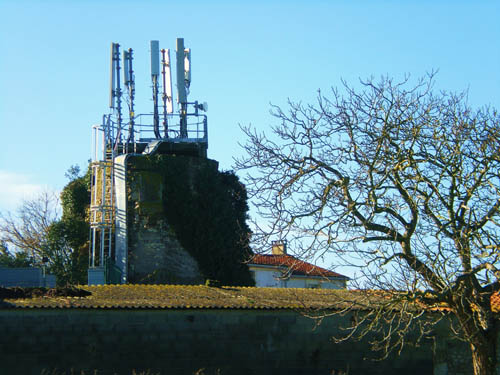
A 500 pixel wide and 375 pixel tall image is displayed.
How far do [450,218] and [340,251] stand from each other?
7.93 ft

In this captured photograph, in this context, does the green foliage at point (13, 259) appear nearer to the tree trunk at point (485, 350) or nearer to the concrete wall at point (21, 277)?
the concrete wall at point (21, 277)

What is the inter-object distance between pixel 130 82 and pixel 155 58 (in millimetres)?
1675

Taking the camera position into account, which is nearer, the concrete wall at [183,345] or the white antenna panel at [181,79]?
the concrete wall at [183,345]

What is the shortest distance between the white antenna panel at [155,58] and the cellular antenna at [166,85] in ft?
2.24

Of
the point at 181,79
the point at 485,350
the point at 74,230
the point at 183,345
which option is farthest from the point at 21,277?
the point at 485,350

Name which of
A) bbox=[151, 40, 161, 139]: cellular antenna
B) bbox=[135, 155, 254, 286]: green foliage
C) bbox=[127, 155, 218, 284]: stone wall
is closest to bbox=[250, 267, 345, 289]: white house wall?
bbox=[135, 155, 254, 286]: green foliage

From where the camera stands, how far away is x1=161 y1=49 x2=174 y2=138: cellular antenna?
115 feet

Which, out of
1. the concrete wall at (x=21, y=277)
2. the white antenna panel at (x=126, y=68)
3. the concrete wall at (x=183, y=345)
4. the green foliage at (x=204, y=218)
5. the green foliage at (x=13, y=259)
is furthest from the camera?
the green foliage at (x=13, y=259)

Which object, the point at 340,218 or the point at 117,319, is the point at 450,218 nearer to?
the point at 340,218

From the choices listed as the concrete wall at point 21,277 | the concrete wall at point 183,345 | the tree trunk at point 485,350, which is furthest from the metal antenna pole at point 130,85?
the tree trunk at point 485,350

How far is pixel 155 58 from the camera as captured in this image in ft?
113

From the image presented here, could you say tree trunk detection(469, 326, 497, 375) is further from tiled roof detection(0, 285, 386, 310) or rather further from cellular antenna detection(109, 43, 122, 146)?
cellular antenna detection(109, 43, 122, 146)

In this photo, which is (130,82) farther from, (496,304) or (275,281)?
(496,304)

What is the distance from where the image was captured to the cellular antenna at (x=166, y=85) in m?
35.1
